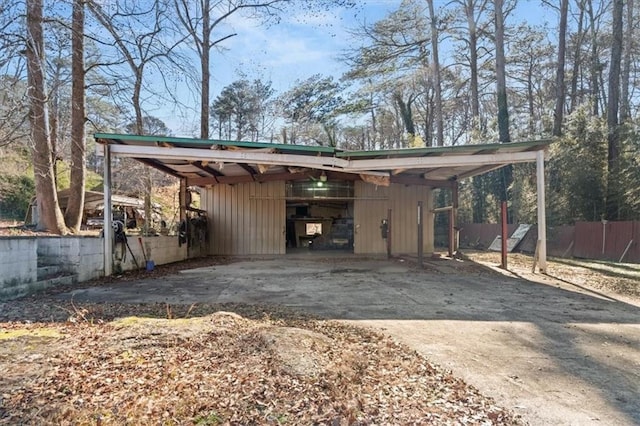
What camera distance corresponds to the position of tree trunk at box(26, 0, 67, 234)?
217 inches

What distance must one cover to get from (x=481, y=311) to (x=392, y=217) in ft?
25.2

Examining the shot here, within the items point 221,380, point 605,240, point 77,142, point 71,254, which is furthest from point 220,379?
point 605,240

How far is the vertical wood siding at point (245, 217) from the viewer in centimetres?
1211

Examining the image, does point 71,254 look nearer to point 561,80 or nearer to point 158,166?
point 158,166

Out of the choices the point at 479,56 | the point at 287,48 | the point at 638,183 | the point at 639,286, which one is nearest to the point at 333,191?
the point at 287,48

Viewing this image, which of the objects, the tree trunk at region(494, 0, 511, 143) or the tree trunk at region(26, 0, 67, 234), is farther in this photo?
the tree trunk at region(494, 0, 511, 143)

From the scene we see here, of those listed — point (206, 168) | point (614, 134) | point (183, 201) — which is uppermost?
point (614, 134)

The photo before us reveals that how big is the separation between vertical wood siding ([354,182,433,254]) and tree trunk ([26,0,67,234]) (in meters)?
7.99

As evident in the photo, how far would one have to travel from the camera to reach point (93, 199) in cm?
1546

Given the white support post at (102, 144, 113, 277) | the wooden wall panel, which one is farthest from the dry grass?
the wooden wall panel

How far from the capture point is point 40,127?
6.79 meters

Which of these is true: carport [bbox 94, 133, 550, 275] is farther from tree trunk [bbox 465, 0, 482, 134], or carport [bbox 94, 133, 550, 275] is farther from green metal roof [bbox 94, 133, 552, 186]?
tree trunk [bbox 465, 0, 482, 134]

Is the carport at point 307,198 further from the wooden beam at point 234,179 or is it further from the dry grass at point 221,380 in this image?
the dry grass at point 221,380

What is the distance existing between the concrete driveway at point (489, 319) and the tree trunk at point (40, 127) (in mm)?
2877
